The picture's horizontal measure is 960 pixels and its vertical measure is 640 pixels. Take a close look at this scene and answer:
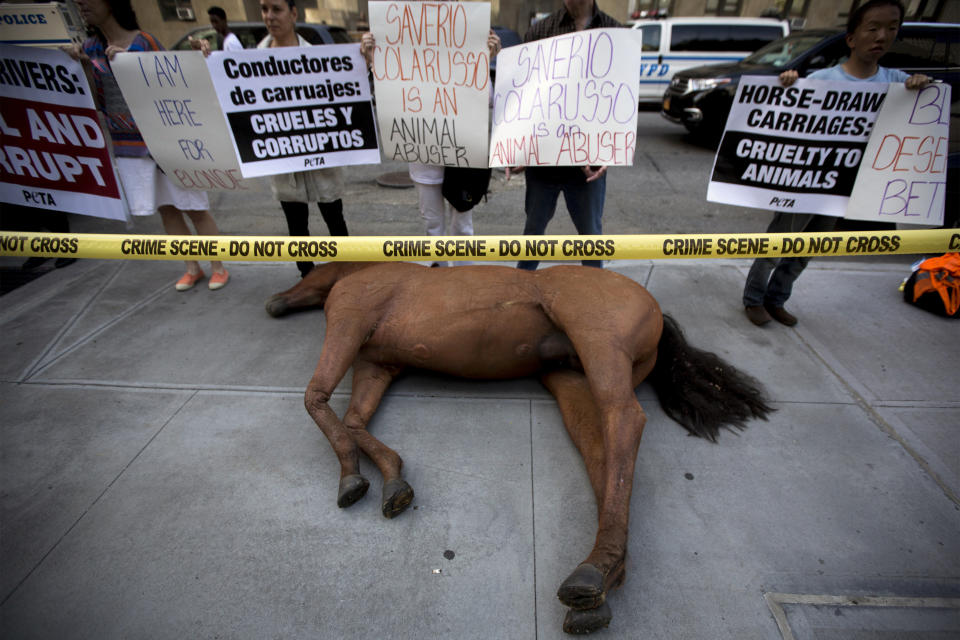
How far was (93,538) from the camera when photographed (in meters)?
1.99

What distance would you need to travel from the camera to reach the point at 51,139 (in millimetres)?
3064

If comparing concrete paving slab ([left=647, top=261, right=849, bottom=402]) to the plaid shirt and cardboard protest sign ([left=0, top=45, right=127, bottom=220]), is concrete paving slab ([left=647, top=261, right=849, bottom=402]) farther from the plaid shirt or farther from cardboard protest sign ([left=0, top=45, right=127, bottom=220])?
cardboard protest sign ([left=0, top=45, right=127, bottom=220])

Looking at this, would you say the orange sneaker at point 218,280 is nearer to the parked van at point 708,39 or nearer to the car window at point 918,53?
the car window at point 918,53

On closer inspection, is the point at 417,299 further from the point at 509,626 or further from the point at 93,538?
the point at 93,538

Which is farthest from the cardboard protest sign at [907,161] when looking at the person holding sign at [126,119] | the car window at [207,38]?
the car window at [207,38]

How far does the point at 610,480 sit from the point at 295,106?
313cm

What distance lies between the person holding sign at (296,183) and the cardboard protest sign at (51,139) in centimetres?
113

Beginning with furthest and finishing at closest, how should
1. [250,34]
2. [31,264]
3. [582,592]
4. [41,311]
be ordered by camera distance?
[250,34], [31,264], [41,311], [582,592]

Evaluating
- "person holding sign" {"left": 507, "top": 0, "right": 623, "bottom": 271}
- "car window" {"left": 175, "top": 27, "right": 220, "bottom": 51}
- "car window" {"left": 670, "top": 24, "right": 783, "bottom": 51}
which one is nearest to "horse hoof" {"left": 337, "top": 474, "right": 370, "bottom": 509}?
"person holding sign" {"left": 507, "top": 0, "right": 623, "bottom": 271}

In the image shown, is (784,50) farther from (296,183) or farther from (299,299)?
(299,299)

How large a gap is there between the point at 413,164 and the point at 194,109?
1537 millimetres

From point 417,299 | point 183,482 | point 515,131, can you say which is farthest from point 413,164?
point 183,482

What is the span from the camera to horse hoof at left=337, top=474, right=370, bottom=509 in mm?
2037

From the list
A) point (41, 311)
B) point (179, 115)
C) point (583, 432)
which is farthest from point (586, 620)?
point (41, 311)
